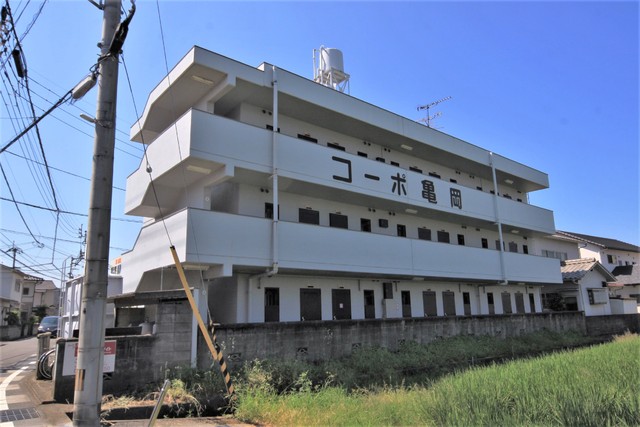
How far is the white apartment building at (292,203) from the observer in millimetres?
14562

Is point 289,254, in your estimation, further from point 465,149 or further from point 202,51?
point 465,149

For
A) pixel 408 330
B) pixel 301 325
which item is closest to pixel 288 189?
pixel 301 325

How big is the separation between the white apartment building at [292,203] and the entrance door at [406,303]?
5.4 inches

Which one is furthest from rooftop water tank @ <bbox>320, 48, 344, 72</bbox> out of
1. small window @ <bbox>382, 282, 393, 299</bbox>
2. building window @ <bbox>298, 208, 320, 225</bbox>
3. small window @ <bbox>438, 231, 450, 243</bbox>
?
small window @ <bbox>382, 282, 393, 299</bbox>

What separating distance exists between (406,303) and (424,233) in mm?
3947

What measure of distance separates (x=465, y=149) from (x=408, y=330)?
10889mm

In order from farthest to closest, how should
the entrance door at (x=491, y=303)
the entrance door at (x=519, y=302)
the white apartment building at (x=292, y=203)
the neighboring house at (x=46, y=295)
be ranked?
1. the neighboring house at (x=46, y=295)
2. the entrance door at (x=519, y=302)
3. the entrance door at (x=491, y=303)
4. the white apartment building at (x=292, y=203)

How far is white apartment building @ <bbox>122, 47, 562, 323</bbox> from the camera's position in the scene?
1456cm

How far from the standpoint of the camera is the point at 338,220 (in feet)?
62.7

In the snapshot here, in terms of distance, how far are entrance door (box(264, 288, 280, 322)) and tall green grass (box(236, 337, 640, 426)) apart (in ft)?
17.0

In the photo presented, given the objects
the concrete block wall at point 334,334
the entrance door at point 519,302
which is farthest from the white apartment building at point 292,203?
the entrance door at point 519,302

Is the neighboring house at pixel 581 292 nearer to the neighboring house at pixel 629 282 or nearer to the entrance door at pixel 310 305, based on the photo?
the neighboring house at pixel 629 282

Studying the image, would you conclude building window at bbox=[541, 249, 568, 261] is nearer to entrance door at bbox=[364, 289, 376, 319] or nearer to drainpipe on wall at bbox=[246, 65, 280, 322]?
entrance door at bbox=[364, 289, 376, 319]

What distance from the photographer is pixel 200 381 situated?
10.9 m
